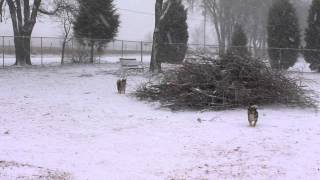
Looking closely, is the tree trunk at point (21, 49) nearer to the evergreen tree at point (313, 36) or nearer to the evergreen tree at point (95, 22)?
the evergreen tree at point (95, 22)

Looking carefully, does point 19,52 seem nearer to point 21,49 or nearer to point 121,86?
point 21,49

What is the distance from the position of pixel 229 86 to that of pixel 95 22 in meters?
23.9

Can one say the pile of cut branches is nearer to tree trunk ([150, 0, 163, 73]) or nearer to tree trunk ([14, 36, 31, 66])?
tree trunk ([150, 0, 163, 73])

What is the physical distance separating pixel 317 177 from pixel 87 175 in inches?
123

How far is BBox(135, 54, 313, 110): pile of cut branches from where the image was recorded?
12.9 meters

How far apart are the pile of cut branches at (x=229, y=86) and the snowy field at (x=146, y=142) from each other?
0.36 meters

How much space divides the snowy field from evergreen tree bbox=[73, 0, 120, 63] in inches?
831

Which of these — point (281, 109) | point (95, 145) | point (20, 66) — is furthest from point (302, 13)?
point (95, 145)

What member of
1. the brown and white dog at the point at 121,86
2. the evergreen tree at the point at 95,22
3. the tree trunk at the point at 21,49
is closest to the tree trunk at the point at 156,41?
the brown and white dog at the point at 121,86

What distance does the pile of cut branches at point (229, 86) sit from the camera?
12938 millimetres

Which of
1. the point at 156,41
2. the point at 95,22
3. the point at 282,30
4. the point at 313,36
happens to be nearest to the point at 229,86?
the point at 156,41

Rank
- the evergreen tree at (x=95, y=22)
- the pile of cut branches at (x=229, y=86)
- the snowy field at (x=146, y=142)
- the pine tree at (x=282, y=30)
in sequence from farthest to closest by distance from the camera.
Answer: the evergreen tree at (x=95, y=22)
the pine tree at (x=282, y=30)
the pile of cut branches at (x=229, y=86)
the snowy field at (x=146, y=142)

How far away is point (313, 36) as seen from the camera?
29703 mm

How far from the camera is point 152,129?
34.9ft
